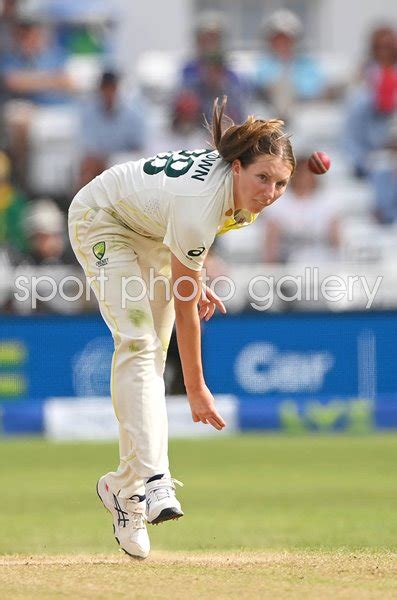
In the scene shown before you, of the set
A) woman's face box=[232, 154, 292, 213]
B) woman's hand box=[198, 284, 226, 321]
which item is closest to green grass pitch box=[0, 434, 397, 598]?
woman's hand box=[198, 284, 226, 321]

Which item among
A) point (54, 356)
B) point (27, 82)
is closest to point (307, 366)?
point (54, 356)

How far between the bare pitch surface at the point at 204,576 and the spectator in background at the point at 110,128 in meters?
7.91

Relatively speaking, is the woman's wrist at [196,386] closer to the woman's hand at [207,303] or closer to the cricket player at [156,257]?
the cricket player at [156,257]

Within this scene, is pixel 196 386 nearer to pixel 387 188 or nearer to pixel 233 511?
pixel 233 511

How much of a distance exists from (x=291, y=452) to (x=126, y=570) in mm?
4815

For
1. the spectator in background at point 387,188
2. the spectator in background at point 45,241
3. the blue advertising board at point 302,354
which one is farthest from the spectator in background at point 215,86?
the blue advertising board at point 302,354

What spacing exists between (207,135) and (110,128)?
107cm

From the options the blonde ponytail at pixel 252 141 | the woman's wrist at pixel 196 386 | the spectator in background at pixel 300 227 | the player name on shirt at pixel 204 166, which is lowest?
the spectator in background at pixel 300 227

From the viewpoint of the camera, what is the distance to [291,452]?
382 inches

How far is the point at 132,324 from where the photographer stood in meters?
5.08

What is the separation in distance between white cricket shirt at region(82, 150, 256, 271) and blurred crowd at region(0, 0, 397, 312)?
238 inches

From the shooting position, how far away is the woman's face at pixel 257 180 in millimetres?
4875

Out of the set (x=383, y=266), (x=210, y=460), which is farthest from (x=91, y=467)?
(x=383, y=266)

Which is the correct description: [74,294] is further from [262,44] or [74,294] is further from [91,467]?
[262,44]
